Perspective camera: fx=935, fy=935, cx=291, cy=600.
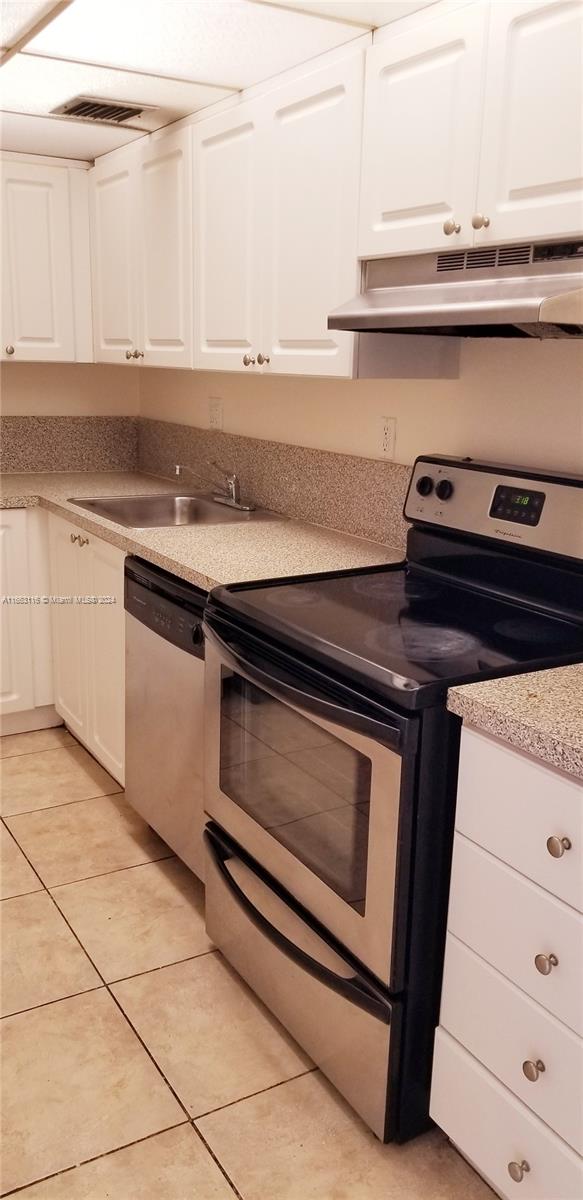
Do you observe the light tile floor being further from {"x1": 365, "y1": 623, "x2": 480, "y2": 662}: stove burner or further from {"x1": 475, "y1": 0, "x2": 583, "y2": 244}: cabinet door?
{"x1": 475, "y1": 0, "x2": 583, "y2": 244}: cabinet door

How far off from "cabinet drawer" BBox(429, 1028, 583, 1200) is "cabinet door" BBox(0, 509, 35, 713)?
221 centimetres

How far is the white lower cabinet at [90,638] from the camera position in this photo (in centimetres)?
274

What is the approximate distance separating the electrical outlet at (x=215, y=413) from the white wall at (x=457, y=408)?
8cm

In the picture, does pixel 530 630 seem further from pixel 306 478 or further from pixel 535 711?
pixel 306 478

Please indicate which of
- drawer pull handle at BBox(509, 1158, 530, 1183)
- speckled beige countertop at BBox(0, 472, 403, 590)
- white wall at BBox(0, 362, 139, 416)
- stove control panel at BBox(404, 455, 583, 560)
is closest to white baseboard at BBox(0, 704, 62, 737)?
speckled beige countertop at BBox(0, 472, 403, 590)

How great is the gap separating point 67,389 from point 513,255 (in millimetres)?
2556

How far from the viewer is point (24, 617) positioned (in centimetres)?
332

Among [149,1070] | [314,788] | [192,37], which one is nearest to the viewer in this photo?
[314,788]

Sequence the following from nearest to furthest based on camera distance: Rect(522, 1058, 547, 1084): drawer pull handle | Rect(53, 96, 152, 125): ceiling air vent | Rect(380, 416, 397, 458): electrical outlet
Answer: Rect(522, 1058, 547, 1084): drawer pull handle < Rect(380, 416, 397, 458): electrical outlet < Rect(53, 96, 152, 125): ceiling air vent

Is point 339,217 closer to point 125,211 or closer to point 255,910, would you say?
point 125,211

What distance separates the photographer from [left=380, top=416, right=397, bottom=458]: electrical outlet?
2441mm

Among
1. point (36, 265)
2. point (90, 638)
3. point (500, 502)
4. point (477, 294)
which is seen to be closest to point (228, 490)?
point (90, 638)

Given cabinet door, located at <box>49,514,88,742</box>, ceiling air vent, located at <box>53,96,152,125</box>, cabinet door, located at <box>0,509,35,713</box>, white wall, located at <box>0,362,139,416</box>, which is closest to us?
ceiling air vent, located at <box>53,96,152,125</box>

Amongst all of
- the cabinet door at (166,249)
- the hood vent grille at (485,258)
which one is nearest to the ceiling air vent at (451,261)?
the hood vent grille at (485,258)
